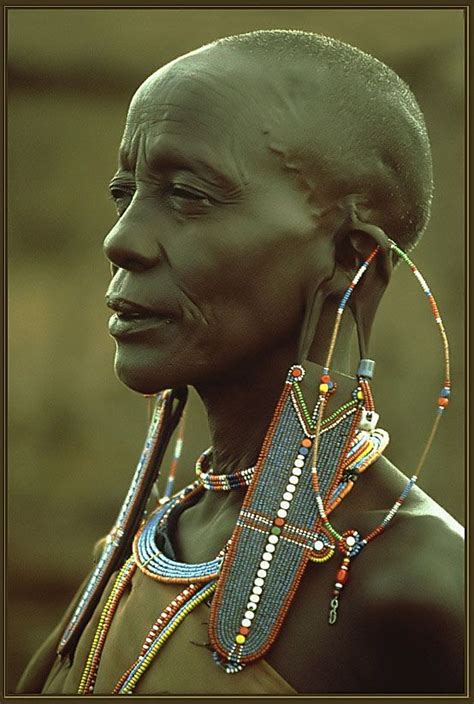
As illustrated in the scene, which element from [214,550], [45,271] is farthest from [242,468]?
[45,271]

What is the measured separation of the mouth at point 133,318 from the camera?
8.79ft

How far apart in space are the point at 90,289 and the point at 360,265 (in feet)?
18.0

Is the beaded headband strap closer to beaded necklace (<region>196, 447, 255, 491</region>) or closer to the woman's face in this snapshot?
beaded necklace (<region>196, 447, 255, 491</region>)

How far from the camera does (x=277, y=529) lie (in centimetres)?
260

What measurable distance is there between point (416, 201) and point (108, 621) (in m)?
1.18

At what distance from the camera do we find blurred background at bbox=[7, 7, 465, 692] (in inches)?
306

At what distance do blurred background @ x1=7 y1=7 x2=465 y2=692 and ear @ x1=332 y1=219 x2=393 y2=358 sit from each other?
16.2 feet

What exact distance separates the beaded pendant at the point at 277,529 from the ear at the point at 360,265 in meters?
0.18

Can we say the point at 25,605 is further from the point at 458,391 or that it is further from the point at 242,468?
the point at 242,468

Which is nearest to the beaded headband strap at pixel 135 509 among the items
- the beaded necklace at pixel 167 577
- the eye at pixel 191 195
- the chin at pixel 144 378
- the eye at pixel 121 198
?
the beaded necklace at pixel 167 577

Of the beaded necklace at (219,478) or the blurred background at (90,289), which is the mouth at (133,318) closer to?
the beaded necklace at (219,478)

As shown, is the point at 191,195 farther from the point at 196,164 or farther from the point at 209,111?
the point at 209,111

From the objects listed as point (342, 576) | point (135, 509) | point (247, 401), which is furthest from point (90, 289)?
point (342, 576)

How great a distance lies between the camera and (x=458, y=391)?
25.0 feet
